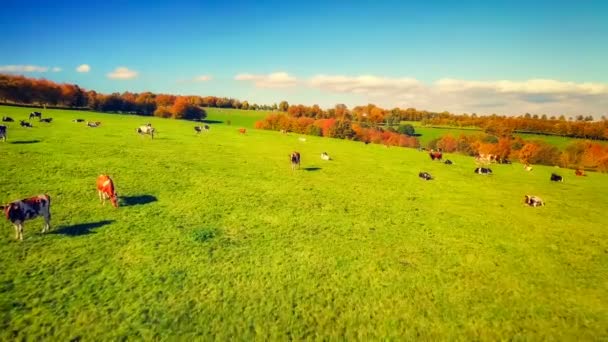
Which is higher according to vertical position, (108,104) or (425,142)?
(108,104)

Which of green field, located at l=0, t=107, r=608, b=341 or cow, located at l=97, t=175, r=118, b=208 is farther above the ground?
cow, located at l=97, t=175, r=118, b=208

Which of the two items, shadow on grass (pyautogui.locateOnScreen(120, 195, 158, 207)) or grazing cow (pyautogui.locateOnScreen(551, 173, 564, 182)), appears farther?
grazing cow (pyautogui.locateOnScreen(551, 173, 564, 182))

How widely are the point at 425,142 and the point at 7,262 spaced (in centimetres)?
10082

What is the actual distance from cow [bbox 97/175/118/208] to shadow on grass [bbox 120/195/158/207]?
1.61 feet

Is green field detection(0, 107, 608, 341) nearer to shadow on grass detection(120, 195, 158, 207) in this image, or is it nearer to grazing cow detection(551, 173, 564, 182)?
shadow on grass detection(120, 195, 158, 207)

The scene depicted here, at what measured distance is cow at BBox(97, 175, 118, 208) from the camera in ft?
53.6

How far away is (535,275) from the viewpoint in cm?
1266

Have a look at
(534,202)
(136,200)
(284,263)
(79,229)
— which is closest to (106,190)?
(136,200)

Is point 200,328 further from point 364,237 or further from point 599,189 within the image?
point 599,189

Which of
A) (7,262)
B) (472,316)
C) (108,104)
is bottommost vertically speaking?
(472,316)

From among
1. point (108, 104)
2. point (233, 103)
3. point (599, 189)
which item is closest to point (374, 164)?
point (599, 189)

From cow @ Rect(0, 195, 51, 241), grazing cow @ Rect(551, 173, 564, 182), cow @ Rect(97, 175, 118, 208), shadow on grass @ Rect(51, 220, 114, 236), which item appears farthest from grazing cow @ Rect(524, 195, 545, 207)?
cow @ Rect(0, 195, 51, 241)

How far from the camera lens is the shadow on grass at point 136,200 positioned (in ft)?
55.0

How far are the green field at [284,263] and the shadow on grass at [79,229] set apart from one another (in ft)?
0.26
